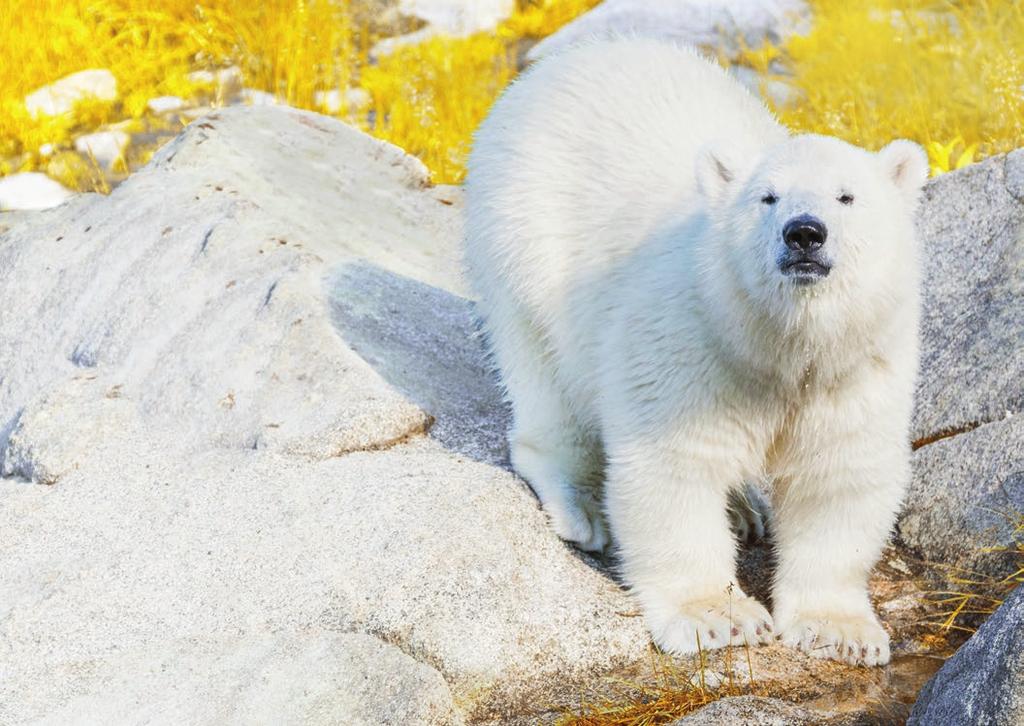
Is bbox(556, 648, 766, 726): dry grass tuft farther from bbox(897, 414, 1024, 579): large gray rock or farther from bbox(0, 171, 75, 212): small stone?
bbox(0, 171, 75, 212): small stone

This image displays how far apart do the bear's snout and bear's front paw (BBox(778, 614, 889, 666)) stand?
108 centimetres

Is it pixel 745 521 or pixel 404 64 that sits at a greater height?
pixel 404 64

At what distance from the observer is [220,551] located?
3793 millimetres

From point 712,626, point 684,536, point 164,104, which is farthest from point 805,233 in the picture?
point 164,104

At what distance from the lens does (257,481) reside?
13.5ft

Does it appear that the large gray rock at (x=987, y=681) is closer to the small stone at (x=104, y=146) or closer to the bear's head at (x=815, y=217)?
the bear's head at (x=815, y=217)

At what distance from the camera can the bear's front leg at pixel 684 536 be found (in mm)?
3566

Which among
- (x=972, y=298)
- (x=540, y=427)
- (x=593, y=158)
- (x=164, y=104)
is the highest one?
(x=593, y=158)

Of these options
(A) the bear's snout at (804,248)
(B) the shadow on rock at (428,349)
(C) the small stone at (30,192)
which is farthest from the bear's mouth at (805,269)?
(C) the small stone at (30,192)

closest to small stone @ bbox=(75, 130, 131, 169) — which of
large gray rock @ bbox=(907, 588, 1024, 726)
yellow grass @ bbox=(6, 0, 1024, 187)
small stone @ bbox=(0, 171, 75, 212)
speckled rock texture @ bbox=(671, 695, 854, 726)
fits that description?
yellow grass @ bbox=(6, 0, 1024, 187)

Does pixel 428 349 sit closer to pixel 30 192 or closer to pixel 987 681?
pixel 987 681

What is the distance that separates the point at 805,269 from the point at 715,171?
1.82ft

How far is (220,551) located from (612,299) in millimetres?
1448

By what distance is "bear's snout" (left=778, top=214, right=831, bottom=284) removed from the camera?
3.07m
